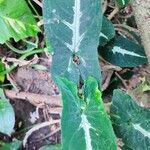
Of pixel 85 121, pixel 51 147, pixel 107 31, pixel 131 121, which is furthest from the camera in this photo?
pixel 51 147

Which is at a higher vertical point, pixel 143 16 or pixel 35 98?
pixel 143 16

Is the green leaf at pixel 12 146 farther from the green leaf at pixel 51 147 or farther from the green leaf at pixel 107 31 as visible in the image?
the green leaf at pixel 107 31

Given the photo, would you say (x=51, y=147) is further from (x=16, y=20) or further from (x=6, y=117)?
(x=16, y=20)

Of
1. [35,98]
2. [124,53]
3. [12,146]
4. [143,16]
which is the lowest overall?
[12,146]

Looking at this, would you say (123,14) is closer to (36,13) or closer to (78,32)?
(36,13)

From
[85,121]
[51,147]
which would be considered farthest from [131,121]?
[51,147]

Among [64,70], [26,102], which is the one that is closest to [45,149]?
[26,102]

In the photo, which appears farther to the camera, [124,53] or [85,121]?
[124,53]
